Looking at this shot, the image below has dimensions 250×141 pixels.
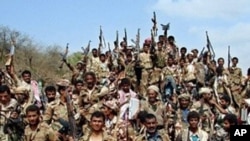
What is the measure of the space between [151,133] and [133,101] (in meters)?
2.16

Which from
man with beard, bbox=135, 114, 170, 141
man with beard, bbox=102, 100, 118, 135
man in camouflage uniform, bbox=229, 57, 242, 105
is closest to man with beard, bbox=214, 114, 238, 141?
man with beard, bbox=135, 114, 170, 141

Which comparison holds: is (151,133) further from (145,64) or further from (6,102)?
(145,64)

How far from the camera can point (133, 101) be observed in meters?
10.9

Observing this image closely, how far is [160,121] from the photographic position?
10.3 m

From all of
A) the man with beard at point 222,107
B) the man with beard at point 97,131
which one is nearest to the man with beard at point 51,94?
the man with beard at point 97,131

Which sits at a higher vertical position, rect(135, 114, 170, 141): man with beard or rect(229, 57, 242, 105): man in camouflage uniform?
rect(229, 57, 242, 105): man in camouflage uniform

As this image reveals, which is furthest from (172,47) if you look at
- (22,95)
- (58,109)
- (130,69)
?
(58,109)

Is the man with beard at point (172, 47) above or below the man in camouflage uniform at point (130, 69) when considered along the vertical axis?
above

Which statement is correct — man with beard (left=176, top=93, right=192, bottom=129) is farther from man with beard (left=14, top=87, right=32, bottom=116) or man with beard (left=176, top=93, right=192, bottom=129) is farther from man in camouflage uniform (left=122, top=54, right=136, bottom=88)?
man in camouflage uniform (left=122, top=54, right=136, bottom=88)

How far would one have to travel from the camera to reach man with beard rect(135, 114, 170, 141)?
873 centimetres

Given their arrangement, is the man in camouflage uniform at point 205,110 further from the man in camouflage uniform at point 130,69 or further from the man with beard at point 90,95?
the man in camouflage uniform at point 130,69

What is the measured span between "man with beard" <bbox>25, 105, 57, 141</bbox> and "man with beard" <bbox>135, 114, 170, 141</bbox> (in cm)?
123

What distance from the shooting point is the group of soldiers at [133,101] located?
8.88 meters

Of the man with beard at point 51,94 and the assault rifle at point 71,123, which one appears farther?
the man with beard at point 51,94
